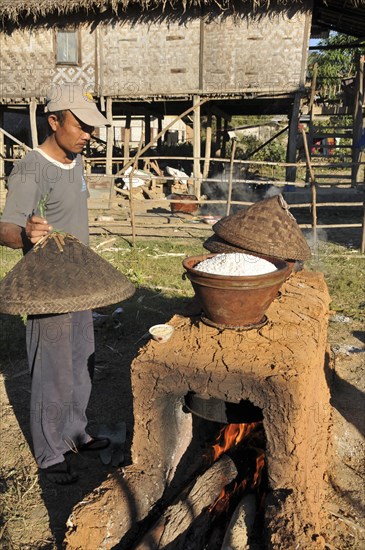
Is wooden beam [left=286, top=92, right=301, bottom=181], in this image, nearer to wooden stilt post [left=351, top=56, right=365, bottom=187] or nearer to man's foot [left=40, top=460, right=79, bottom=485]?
wooden stilt post [left=351, top=56, right=365, bottom=187]

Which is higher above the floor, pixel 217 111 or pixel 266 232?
pixel 217 111

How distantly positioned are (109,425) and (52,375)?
3.09 feet

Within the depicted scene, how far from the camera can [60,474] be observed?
310cm

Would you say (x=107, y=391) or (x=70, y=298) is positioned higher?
(x=70, y=298)

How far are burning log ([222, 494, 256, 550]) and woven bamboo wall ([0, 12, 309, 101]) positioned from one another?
12.5m

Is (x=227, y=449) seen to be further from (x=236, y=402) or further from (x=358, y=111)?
(x=358, y=111)

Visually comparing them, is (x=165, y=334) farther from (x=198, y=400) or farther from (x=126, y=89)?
(x=126, y=89)

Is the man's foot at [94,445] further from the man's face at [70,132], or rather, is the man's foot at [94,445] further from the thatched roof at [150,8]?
the thatched roof at [150,8]

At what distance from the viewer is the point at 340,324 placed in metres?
5.88

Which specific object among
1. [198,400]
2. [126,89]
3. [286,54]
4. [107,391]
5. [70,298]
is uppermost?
[286,54]

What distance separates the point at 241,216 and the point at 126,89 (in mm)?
11696

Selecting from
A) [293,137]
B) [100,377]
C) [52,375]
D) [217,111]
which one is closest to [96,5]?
[217,111]

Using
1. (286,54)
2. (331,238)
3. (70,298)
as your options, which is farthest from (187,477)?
(286,54)

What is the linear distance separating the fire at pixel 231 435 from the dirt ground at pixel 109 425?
0.62 m
